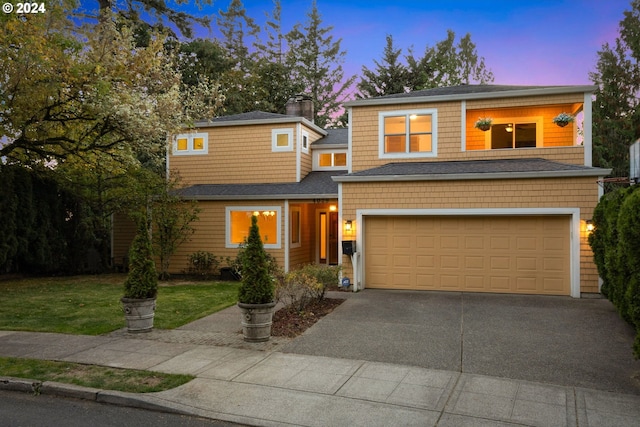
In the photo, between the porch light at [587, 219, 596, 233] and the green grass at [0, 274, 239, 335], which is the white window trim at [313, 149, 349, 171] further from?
the porch light at [587, 219, 596, 233]

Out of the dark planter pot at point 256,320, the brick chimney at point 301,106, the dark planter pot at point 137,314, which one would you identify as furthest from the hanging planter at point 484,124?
the dark planter pot at point 137,314

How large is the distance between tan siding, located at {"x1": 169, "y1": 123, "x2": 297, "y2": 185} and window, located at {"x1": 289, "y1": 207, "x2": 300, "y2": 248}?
132cm

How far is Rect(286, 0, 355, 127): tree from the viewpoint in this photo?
35.4 metres

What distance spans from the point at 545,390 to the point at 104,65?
497 inches

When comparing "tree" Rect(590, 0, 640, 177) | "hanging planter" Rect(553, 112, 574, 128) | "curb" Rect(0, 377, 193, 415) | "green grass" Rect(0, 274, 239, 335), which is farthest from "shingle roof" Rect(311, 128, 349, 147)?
"tree" Rect(590, 0, 640, 177)

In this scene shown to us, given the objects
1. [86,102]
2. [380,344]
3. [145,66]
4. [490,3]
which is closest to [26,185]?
[86,102]

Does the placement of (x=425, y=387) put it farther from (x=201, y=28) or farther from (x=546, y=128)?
(x=201, y=28)

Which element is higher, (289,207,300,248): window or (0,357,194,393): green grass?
(289,207,300,248): window

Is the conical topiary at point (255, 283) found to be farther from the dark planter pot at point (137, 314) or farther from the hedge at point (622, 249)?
the hedge at point (622, 249)

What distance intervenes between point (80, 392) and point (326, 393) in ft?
9.29

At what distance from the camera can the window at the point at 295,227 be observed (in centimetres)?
1637

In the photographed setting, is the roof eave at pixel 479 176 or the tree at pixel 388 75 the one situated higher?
the tree at pixel 388 75

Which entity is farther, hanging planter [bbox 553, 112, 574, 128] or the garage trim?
hanging planter [bbox 553, 112, 574, 128]

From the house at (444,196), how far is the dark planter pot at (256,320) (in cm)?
530
